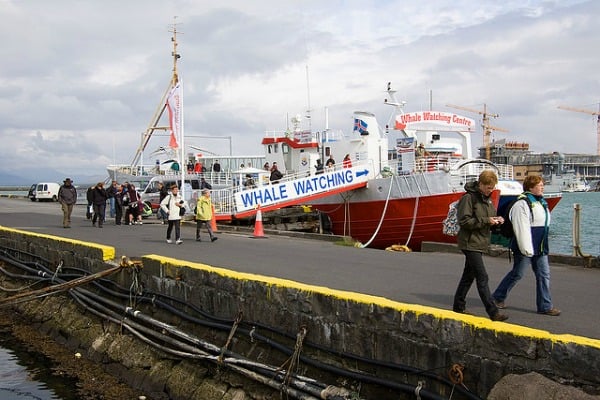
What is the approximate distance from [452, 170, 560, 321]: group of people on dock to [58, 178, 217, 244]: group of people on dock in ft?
34.2

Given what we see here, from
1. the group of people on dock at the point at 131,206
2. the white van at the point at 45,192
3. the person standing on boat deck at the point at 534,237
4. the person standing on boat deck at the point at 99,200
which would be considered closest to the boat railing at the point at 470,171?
the group of people on dock at the point at 131,206

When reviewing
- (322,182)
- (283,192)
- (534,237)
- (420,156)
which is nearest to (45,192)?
(283,192)

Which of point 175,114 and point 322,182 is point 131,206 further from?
point 322,182

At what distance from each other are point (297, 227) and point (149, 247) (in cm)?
1240

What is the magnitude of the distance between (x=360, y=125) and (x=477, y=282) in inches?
835

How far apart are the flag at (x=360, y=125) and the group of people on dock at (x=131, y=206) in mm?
9116

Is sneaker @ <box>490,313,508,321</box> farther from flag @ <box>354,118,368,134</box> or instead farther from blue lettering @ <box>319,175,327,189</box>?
flag @ <box>354,118,368,134</box>

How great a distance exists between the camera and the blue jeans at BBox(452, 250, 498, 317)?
6441mm

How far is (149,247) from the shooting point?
1480 cm

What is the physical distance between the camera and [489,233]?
6715 millimetres

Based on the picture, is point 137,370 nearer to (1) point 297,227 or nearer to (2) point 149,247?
(2) point 149,247

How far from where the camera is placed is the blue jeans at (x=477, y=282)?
21.1 ft

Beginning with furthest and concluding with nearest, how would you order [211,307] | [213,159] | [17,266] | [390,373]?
[213,159]
[17,266]
[211,307]
[390,373]

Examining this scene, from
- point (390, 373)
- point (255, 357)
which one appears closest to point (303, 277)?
point (255, 357)
